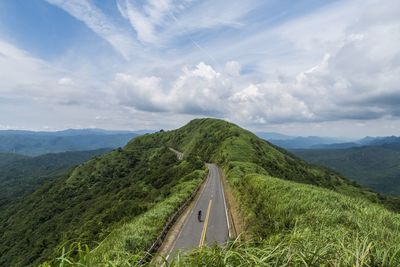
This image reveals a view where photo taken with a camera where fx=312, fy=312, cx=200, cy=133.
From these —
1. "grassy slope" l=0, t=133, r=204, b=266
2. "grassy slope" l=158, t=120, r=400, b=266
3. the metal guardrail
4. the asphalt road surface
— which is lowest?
"grassy slope" l=0, t=133, r=204, b=266

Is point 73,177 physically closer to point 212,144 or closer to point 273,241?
point 212,144

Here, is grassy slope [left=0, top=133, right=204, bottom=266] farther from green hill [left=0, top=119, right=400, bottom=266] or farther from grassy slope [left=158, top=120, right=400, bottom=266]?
grassy slope [left=158, top=120, right=400, bottom=266]

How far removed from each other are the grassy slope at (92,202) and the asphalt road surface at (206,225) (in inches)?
106

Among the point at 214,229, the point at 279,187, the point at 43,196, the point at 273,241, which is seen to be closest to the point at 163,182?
the point at 214,229

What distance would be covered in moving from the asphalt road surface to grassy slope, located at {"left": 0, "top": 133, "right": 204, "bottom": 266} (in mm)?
2698

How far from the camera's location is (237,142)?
101 m

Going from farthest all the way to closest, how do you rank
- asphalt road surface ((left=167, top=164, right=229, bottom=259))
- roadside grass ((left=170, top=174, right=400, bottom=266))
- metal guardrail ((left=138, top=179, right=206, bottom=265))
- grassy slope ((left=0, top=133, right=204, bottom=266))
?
Answer: 1. grassy slope ((left=0, top=133, right=204, bottom=266))
2. asphalt road surface ((left=167, top=164, right=229, bottom=259))
3. metal guardrail ((left=138, top=179, right=206, bottom=265))
4. roadside grass ((left=170, top=174, right=400, bottom=266))

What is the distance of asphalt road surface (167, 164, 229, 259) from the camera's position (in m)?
23.7

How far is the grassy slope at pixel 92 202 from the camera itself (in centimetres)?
5056

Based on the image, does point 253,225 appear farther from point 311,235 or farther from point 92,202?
point 92,202

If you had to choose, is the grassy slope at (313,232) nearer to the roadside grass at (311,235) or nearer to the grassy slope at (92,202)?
the roadside grass at (311,235)

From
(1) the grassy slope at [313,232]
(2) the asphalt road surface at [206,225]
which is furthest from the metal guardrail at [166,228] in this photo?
(1) the grassy slope at [313,232]

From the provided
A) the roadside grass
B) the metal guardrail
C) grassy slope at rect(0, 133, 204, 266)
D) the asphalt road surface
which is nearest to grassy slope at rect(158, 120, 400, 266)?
the roadside grass

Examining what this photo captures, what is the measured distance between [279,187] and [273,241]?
60.6 feet
